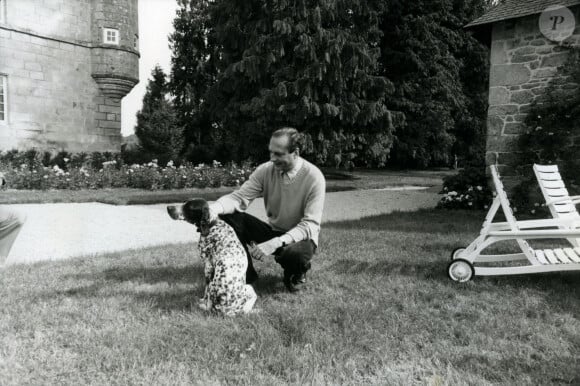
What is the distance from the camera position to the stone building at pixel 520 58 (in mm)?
9719

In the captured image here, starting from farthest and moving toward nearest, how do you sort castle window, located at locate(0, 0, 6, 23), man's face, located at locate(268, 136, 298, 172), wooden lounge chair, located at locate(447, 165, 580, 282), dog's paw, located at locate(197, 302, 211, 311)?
1. castle window, located at locate(0, 0, 6, 23)
2. wooden lounge chair, located at locate(447, 165, 580, 282)
3. man's face, located at locate(268, 136, 298, 172)
4. dog's paw, located at locate(197, 302, 211, 311)

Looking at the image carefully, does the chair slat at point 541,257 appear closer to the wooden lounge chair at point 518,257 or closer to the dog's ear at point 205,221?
the wooden lounge chair at point 518,257

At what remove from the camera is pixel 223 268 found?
355 cm

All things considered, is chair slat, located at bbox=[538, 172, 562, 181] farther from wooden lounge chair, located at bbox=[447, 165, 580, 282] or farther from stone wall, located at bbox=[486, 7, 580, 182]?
stone wall, located at bbox=[486, 7, 580, 182]

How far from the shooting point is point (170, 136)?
22766 millimetres

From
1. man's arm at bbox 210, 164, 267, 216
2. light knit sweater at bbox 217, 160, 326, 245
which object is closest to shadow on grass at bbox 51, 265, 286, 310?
light knit sweater at bbox 217, 160, 326, 245

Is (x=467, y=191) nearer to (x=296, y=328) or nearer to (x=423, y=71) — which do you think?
(x=296, y=328)

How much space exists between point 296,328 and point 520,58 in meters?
9.34

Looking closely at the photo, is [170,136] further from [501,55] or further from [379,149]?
[501,55]

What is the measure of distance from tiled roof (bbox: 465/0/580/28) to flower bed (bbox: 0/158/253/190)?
8451 mm

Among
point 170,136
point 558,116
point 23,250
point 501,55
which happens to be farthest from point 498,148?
point 170,136

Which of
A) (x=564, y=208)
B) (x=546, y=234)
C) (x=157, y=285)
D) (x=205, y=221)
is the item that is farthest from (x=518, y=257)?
(x=157, y=285)

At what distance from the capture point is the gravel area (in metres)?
6.21

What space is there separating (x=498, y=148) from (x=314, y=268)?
714 centimetres
